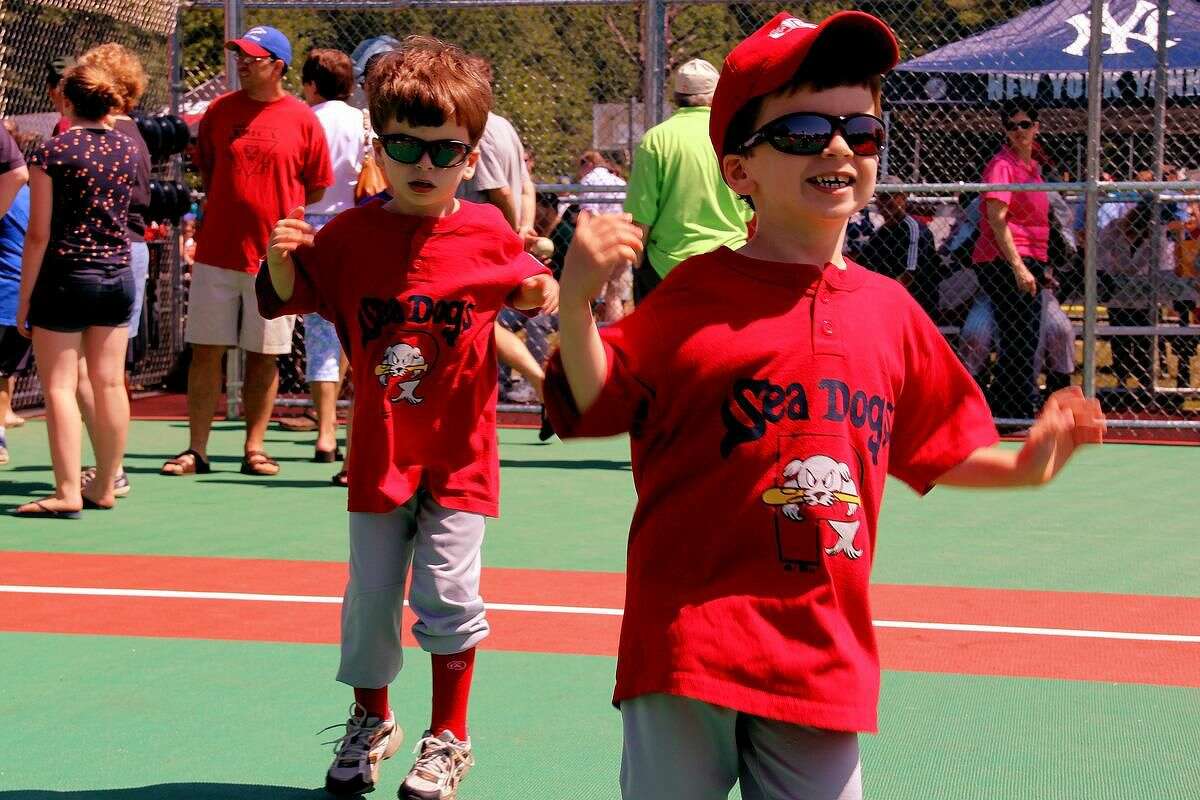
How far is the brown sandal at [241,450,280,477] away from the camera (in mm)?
9219

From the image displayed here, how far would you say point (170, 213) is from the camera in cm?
945

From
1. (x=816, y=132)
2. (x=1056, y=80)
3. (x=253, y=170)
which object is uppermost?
(x=1056, y=80)

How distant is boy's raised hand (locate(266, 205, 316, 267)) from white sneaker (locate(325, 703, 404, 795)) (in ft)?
3.63

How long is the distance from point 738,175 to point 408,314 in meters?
1.50

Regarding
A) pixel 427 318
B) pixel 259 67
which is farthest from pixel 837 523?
pixel 259 67

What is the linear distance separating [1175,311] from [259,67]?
7.81 meters

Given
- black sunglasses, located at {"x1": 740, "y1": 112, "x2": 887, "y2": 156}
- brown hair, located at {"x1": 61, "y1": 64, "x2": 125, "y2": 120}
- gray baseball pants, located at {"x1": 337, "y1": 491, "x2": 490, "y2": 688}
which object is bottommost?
gray baseball pants, located at {"x1": 337, "y1": 491, "x2": 490, "y2": 688}

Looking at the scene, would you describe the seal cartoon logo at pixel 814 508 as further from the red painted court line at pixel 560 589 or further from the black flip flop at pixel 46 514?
the black flip flop at pixel 46 514

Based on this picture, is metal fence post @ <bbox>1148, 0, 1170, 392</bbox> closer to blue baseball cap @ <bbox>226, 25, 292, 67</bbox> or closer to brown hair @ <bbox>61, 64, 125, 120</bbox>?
blue baseball cap @ <bbox>226, 25, 292, 67</bbox>

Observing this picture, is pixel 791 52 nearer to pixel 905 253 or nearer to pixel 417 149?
pixel 417 149

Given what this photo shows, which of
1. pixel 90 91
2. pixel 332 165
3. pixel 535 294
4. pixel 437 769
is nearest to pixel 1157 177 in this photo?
pixel 332 165

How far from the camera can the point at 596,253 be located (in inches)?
96.1

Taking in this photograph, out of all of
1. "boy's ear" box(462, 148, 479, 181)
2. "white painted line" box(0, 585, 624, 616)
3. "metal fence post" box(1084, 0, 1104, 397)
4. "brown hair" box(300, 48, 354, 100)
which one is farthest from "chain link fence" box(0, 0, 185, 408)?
"boy's ear" box(462, 148, 479, 181)

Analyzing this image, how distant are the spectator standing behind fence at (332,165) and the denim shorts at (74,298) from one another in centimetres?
194
